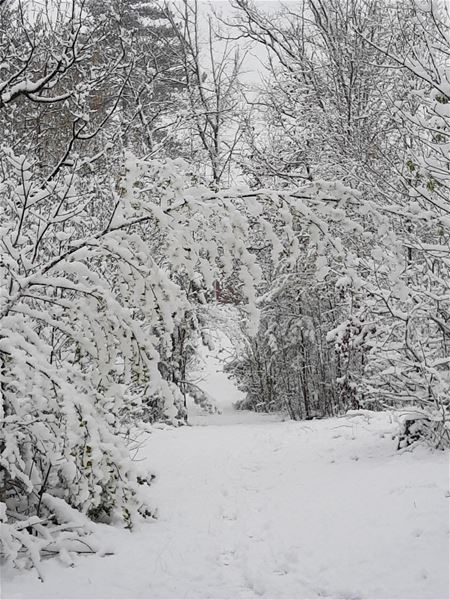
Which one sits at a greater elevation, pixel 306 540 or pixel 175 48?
pixel 175 48

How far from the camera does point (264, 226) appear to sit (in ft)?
13.0

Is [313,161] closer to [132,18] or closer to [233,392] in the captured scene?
[132,18]

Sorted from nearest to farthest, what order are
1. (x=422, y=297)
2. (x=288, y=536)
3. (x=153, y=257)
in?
(x=288, y=536)
(x=153, y=257)
(x=422, y=297)

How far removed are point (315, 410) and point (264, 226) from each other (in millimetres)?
12367

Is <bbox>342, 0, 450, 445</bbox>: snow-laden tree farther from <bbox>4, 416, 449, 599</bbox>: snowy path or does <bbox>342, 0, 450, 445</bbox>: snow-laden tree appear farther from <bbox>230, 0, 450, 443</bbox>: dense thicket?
<bbox>4, 416, 449, 599</bbox>: snowy path

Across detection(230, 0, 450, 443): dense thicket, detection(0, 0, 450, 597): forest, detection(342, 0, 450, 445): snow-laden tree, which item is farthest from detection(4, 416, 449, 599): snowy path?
detection(230, 0, 450, 443): dense thicket

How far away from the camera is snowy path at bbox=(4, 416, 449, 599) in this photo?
372 centimetres

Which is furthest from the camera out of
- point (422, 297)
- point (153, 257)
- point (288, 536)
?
point (422, 297)

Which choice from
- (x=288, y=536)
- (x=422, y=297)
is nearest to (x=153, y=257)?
(x=288, y=536)

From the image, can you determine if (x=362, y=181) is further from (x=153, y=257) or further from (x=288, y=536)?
(x=288, y=536)

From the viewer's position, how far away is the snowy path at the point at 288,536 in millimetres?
3721

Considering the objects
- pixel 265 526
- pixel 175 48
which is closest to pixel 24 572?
pixel 265 526

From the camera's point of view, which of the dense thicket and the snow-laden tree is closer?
the snow-laden tree

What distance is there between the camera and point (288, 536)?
4605 mm
